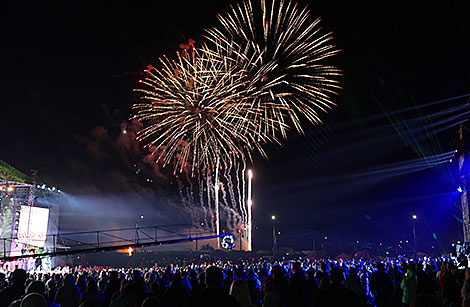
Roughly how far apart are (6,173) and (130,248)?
73.2 ft

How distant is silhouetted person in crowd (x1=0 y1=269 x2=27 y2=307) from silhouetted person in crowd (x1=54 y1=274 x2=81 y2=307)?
5.29 ft

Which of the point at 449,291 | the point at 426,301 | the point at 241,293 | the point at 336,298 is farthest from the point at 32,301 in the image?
the point at 449,291

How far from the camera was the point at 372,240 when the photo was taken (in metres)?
60.9

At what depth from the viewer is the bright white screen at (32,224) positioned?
3876 cm

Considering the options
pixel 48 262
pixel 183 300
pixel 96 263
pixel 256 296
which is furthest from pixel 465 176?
pixel 96 263

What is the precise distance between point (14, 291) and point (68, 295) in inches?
75.8

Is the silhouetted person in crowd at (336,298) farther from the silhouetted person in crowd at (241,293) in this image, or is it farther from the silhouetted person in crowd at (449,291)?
the silhouetted person in crowd at (449,291)

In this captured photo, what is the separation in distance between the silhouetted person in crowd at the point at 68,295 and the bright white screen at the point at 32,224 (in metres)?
33.0

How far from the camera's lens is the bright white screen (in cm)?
3876

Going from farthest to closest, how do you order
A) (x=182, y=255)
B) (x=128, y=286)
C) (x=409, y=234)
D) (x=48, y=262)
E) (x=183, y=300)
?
(x=182, y=255) < (x=409, y=234) < (x=48, y=262) < (x=183, y=300) < (x=128, y=286)

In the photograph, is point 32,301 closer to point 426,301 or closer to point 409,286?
point 426,301

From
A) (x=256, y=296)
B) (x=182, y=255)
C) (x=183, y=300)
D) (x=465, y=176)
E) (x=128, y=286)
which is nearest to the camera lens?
(x=128, y=286)

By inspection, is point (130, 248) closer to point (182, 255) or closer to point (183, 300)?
point (183, 300)

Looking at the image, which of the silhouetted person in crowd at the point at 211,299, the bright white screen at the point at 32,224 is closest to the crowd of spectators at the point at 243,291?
the silhouetted person in crowd at the point at 211,299
